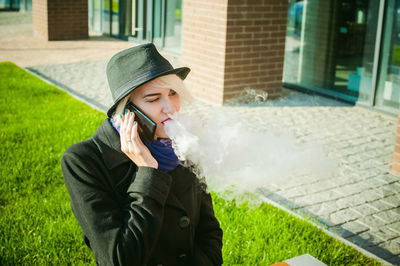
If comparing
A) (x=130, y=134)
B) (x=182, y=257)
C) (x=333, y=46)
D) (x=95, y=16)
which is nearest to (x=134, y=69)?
(x=130, y=134)

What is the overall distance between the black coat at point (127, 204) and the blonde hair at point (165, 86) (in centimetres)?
6

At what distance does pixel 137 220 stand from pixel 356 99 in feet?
27.1

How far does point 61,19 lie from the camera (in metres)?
17.0

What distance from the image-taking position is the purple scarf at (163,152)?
2.07 meters

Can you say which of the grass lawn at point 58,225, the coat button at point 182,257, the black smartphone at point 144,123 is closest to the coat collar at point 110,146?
the black smartphone at point 144,123

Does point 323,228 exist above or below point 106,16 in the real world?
below

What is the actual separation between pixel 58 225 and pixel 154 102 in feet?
9.14

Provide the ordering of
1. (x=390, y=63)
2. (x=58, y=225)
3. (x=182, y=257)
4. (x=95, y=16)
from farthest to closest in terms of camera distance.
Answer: (x=95, y=16) < (x=390, y=63) < (x=58, y=225) < (x=182, y=257)

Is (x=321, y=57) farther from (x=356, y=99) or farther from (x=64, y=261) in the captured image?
(x=64, y=261)

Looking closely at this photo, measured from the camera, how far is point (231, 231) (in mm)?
4230

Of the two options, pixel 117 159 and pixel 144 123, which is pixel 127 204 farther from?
pixel 144 123

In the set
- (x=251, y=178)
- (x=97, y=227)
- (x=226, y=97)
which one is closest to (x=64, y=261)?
(x=251, y=178)

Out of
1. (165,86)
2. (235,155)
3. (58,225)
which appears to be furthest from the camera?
(58,225)

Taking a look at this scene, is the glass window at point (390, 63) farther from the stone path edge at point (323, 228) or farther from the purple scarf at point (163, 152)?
the purple scarf at point (163, 152)
